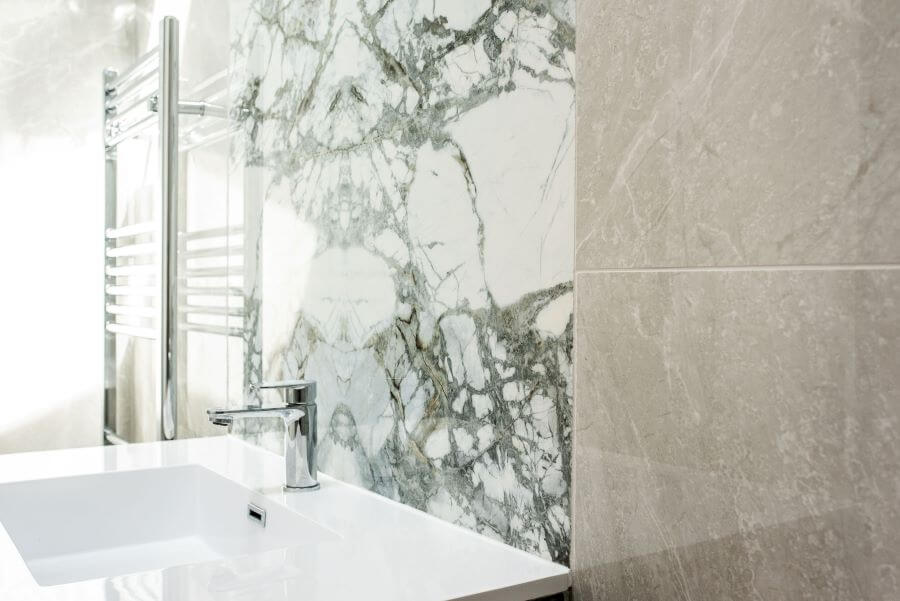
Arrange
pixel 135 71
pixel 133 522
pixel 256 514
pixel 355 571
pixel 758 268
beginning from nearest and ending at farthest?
pixel 758 268, pixel 355 571, pixel 256 514, pixel 133 522, pixel 135 71

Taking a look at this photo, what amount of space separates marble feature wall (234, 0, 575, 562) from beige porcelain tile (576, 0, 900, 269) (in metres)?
0.06

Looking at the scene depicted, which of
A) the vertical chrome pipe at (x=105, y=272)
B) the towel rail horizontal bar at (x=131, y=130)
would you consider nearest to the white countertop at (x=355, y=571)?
the towel rail horizontal bar at (x=131, y=130)

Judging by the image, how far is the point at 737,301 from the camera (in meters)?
0.63

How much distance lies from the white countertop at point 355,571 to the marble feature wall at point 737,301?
9cm

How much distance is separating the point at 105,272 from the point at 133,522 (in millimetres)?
1107

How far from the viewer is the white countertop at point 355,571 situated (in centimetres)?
72

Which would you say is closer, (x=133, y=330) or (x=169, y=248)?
(x=169, y=248)

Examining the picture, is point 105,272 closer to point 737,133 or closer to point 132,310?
point 132,310

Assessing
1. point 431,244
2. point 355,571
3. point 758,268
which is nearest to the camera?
point 758,268

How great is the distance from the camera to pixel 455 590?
74 centimetres

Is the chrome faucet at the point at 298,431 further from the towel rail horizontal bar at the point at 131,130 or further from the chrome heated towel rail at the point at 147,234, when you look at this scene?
the towel rail horizontal bar at the point at 131,130

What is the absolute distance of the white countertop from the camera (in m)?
0.72

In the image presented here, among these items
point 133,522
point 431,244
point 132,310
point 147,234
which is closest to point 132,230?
point 147,234

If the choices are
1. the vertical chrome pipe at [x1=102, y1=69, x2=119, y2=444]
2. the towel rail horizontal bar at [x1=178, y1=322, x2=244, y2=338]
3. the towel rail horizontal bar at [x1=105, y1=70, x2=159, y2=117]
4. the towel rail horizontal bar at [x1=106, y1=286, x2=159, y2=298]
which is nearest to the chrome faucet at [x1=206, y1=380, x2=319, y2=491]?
the towel rail horizontal bar at [x1=178, y1=322, x2=244, y2=338]
